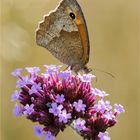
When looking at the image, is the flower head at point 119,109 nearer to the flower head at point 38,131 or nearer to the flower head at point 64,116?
the flower head at point 64,116

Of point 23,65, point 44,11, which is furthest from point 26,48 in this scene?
point 44,11

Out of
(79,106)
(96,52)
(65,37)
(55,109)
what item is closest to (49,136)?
(55,109)

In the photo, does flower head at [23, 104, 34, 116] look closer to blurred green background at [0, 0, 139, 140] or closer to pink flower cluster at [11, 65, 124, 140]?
pink flower cluster at [11, 65, 124, 140]

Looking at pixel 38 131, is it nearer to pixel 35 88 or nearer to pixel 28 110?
pixel 28 110

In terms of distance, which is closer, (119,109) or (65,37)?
(119,109)

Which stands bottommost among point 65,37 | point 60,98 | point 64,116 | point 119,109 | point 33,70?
point 64,116

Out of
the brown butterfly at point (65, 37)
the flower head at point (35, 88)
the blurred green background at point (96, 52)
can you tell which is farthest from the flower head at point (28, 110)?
the blurred green background at point (96, 52)
